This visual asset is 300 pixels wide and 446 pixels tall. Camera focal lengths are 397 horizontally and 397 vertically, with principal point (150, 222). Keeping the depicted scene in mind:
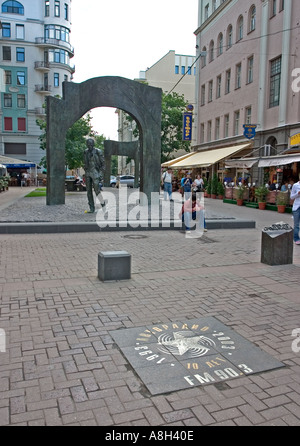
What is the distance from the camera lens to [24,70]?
47.2 meters

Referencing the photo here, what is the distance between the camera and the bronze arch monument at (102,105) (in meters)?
15.9

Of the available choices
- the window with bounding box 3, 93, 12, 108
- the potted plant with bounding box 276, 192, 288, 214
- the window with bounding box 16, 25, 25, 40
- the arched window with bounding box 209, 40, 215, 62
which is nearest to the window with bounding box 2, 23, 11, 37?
the window with bounding box 16, 25, 25, 40

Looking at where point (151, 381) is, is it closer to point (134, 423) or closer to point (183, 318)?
point (134, 423)

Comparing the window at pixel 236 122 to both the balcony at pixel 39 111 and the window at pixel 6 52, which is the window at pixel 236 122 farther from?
the window at pixel 6 52

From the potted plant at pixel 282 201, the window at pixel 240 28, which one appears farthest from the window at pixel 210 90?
the potted plant at pixel 282 201

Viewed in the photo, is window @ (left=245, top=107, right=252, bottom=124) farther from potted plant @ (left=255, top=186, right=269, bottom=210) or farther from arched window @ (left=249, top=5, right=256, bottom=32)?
potted plant @ (left=255, top=186, right=269, bottom=210)

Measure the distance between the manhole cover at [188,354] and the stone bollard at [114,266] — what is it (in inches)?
74.8

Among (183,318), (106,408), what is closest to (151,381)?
(106,408)

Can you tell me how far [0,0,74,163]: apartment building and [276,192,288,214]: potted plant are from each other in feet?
118

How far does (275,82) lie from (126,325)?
2359 centimetres

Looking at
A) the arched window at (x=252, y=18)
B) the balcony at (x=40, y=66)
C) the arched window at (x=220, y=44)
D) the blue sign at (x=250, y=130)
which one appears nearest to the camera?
the blue sign at (x=250, y=130)

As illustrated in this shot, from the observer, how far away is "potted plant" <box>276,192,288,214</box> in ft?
58.2

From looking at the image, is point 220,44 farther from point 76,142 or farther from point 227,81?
point 76,142

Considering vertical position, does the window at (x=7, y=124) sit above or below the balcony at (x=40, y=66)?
below
